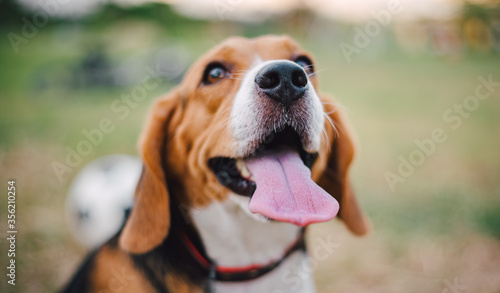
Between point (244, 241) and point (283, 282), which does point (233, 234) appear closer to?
point (244, 241)

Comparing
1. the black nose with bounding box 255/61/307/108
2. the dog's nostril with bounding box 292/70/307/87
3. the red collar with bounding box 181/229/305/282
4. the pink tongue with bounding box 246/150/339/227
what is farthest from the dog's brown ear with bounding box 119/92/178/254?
the dog's nostril with bounding box 292/70/307/87

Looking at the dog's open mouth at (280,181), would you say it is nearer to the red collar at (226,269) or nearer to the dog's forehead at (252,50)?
the red collar at (226,269)

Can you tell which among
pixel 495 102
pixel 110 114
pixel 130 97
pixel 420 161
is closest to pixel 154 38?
pixel 130 97

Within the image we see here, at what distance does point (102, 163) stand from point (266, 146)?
2.93 metres

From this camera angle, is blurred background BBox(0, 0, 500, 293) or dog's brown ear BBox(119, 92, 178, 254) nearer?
dog's brown ear BBox(119, 92, 178, 254)

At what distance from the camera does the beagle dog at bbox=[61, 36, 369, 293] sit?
2029 millimetres

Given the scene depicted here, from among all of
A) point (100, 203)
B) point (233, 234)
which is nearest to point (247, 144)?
point (233, 234)

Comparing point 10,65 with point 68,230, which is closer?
point 68,230

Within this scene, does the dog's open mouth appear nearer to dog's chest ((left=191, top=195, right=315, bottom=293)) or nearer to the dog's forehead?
dog's chest ((left=191, top=195, right=315, bottom=293))

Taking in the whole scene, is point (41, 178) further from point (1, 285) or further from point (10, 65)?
point (10, 65)

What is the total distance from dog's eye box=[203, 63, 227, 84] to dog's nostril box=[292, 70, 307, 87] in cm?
63

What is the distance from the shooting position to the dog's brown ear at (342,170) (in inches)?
103

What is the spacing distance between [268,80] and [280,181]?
21.4 inches

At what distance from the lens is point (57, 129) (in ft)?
25.8
